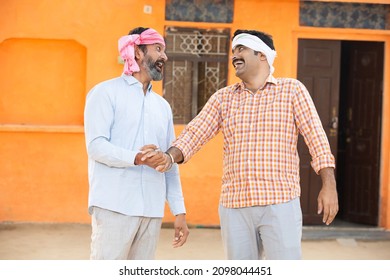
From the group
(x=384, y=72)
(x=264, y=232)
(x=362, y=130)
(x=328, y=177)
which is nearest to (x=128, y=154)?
(x=264, y=232)

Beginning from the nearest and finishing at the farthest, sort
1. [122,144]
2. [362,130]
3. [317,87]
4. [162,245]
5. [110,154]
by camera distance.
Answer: [110,154] → [122,144] → [162,245] → [317,87] → [362,130]

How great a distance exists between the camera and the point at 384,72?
8898 mm

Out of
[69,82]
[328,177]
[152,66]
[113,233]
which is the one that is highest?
[152,66]

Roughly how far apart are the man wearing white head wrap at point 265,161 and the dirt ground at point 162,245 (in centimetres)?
339

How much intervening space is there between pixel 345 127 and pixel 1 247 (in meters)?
4.65

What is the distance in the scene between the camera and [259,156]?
3.85m

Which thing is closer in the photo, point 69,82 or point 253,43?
point 253,43

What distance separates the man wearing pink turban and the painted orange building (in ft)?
15.0

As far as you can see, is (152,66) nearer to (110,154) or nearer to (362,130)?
(110,154)

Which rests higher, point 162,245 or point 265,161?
point 265,161

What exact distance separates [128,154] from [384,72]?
19.0 feet

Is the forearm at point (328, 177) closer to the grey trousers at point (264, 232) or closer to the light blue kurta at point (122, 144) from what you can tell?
the grey trousers at point (264, 232)

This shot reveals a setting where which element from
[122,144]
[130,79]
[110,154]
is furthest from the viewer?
[130,79]

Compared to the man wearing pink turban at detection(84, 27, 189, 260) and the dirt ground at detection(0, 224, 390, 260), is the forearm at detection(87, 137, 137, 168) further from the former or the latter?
the dirt ground at detection(0, 224, 390, 260)
